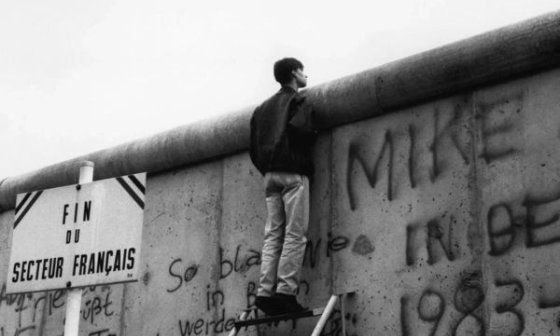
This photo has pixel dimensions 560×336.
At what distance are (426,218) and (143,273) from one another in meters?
3.11

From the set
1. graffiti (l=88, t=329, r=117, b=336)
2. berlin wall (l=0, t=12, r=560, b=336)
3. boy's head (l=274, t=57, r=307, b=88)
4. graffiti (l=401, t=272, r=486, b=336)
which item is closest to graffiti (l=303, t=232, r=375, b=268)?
berlin wall (l=0, t=12, r=560, b=336)

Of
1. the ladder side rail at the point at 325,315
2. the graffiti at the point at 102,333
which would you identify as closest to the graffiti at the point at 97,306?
the graffiti at the point at 102,333

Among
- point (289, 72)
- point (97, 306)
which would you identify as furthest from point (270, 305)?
point (97, 306)

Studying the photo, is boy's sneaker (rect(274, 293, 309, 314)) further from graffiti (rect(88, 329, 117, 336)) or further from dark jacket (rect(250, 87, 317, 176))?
graffiti (rect(88, 329, 117, 336))

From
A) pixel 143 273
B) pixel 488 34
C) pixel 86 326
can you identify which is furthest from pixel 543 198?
pixel 86 326

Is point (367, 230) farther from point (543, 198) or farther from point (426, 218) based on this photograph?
point (543, 198)

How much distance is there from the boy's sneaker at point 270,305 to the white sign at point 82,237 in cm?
194

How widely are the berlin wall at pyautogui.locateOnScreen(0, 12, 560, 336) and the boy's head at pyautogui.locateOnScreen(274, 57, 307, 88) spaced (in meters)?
0.21

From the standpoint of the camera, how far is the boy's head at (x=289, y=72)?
25.0 ft

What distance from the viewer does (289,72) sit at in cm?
763

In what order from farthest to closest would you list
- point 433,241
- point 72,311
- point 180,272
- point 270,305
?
point 180,272 → point 270,305 → point 433,241 → point 72,311

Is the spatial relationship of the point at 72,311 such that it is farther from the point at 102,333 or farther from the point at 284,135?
the point at 102,333

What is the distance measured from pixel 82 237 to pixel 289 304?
212 centimetres

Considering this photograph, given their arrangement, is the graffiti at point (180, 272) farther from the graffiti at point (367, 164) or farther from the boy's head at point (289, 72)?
the boy's head at point (289, 72)
